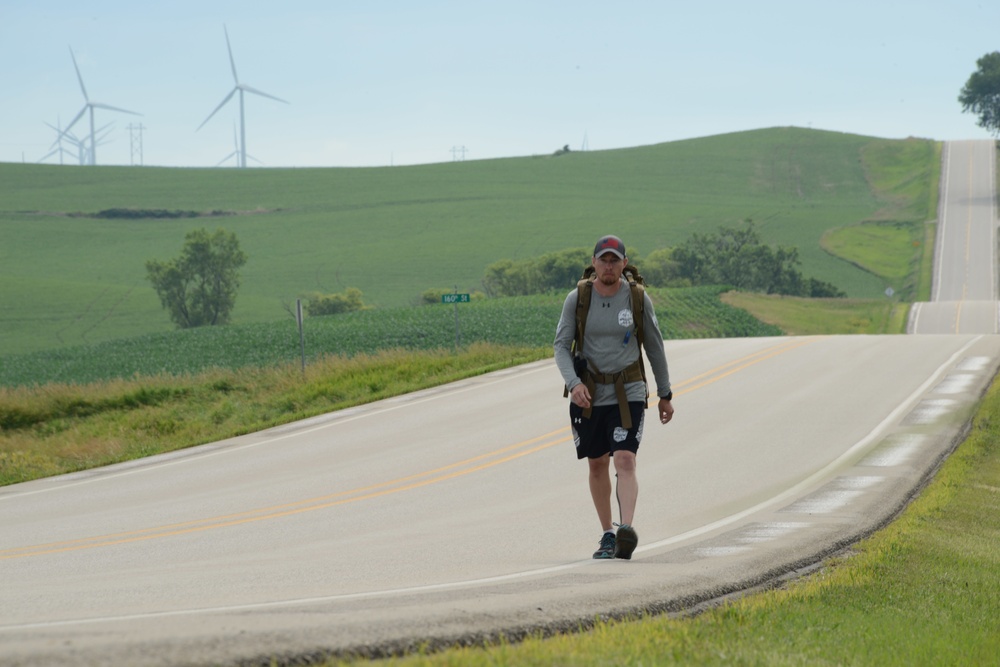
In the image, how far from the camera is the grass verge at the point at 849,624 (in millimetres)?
5571

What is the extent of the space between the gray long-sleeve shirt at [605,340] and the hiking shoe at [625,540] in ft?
2.82

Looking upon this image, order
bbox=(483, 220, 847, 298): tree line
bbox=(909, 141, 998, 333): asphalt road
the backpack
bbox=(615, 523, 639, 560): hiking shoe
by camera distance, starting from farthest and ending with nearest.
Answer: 1. bbox=(483, 220, 847, 298): tree line
2. bbox=(909, 141, 998, 333): asphalt road
3. bbox=(615, 523, 639, 560): hiking shoe
4. the backpack

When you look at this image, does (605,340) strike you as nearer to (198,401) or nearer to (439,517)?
(439,517)

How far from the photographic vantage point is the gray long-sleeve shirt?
8648 mm

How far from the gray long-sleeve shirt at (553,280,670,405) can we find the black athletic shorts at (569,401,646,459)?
68 mm

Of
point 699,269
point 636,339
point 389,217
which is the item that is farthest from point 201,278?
point 636,339

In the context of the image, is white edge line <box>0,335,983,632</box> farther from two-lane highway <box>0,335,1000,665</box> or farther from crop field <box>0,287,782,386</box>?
crop field <box>0,287,782,386</box>

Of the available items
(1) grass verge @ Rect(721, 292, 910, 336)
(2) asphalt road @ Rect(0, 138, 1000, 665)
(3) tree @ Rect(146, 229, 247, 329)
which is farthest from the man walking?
(3) tree @ Rect(146, 229, 247, 329)

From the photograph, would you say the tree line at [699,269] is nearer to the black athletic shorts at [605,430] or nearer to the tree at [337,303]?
the tree at [337,303]

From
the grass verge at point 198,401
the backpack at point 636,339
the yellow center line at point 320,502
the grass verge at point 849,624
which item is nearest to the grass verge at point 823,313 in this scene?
the grass verge at point 198,401

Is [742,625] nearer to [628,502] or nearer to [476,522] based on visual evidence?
[628,502]

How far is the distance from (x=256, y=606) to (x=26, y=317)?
8274 centimetres

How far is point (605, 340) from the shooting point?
8711 mm

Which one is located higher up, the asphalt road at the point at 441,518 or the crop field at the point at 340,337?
the asphalt road at the point at 441,518
